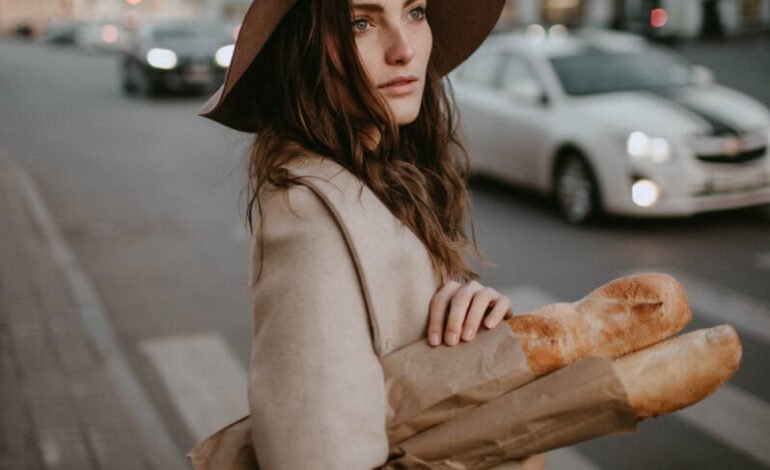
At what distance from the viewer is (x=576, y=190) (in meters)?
9.04

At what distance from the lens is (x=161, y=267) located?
8.01 m

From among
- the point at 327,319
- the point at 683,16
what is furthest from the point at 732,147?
the point at 683,16

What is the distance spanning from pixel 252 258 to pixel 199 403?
3.78 metres

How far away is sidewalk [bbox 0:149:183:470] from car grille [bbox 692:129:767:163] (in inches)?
212

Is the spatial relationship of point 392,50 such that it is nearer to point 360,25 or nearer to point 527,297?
point 360,25

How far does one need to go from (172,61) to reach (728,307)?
55.6ft

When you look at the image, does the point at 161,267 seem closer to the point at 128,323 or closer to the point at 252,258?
the point at 128,323

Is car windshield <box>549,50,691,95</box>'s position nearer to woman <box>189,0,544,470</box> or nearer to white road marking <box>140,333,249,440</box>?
white road marking <box>140,333,249,440</box>

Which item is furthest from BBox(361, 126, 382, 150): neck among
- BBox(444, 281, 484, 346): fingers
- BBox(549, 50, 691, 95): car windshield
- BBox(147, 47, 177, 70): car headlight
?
BBox(147, 47, 177, 70): car headlight

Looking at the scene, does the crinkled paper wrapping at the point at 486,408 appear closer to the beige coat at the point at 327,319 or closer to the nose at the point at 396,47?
the beige coat at the point at 327,319

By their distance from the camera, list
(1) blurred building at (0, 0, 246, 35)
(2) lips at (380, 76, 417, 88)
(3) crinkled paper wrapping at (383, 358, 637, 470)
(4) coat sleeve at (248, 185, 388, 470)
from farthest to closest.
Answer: (1) blurred building at (0, 0, 246, 35), (2) lips at (380, 76, 417, 88), (3) crinkled paper wrapping at (383, 358, 637, 470), (4) coat sleeve at (248, 185, 388, 470)

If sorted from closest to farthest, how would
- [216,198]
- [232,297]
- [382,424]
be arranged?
[382,424]
[232,297]
[216,198]

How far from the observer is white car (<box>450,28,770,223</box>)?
8328 mm

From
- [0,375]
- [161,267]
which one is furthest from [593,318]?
[161,267]
